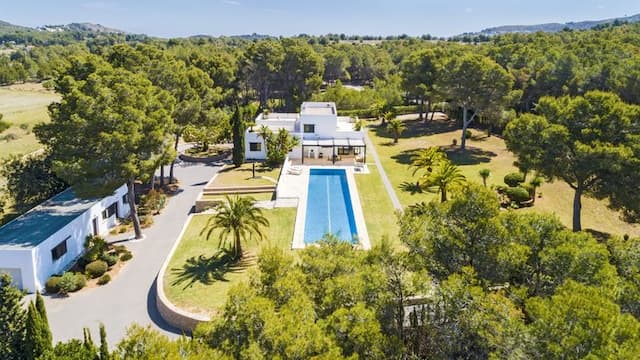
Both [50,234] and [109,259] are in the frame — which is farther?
[109,259]

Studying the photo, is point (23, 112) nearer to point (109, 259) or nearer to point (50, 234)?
point (50, 234)

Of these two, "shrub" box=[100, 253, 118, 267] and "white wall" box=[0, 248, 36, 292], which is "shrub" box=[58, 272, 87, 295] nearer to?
"white wall" box=[0, 248, 36, 292]

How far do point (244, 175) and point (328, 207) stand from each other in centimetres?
906

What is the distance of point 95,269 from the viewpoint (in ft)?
68.8

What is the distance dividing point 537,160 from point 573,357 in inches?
697

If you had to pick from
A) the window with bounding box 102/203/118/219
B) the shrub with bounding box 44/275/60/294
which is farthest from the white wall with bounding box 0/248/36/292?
the window with bounding box 102/203/118/219

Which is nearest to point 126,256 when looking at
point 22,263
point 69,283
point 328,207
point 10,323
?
point 69,283

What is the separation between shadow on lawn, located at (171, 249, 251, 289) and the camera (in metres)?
19.8

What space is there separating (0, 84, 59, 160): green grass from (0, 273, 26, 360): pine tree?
26.5 meters

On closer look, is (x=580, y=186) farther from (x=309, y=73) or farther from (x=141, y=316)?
(x=309, y=73)

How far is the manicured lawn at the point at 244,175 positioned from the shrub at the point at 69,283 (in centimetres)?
1407

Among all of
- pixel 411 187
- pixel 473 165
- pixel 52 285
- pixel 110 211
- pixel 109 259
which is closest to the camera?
pixel 52 285

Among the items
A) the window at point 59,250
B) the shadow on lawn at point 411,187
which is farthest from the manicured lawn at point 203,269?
the shadow on lawn at point 411,187

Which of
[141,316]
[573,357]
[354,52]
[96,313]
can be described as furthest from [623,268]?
[354,52]
